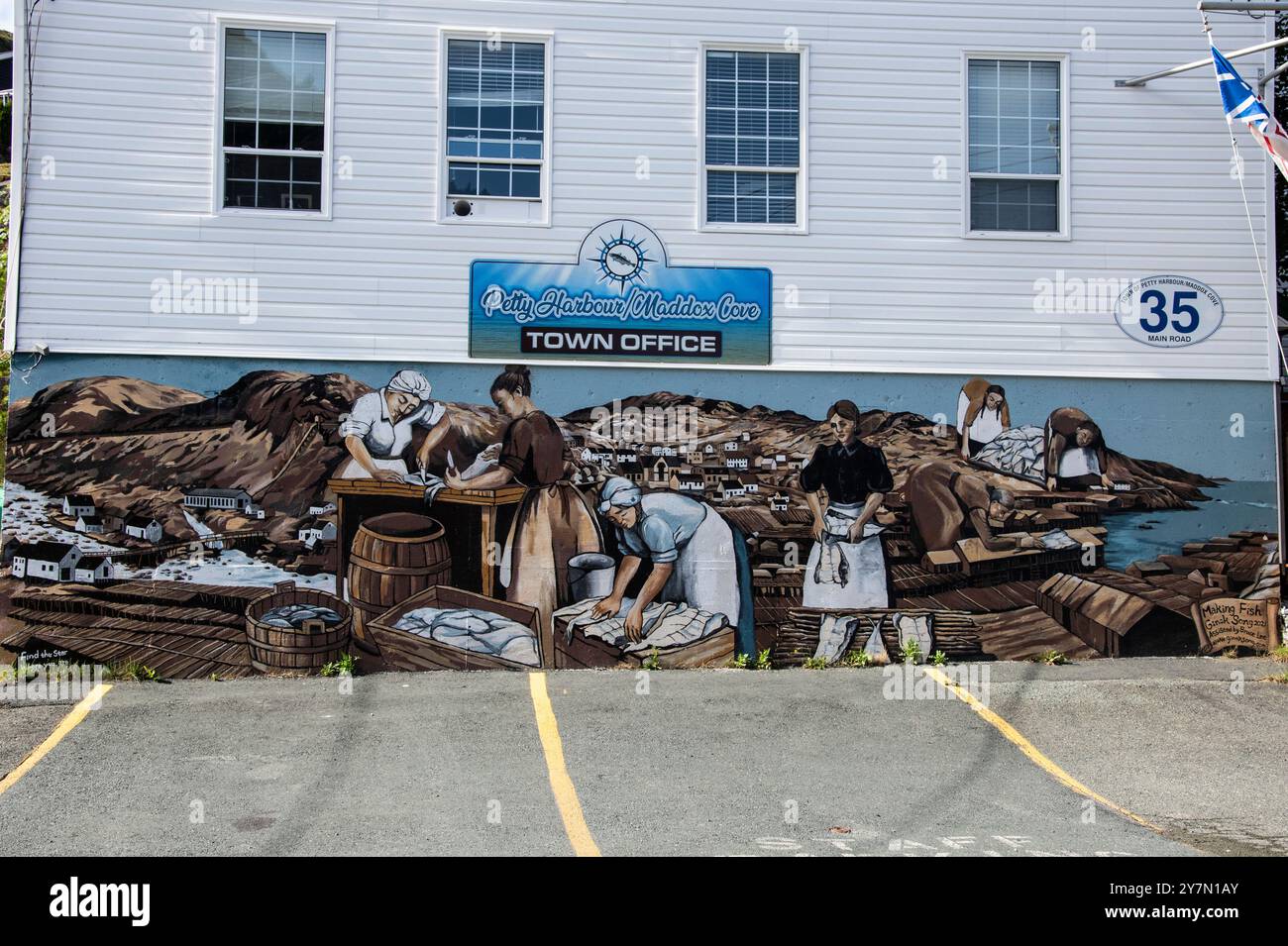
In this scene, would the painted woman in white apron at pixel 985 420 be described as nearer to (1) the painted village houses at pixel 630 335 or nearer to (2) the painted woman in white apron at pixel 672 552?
(1) the painted village houses at pixel 630 335

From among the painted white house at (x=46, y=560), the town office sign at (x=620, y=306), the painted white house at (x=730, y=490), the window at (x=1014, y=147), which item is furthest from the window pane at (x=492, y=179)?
the painted white house at (x=46, y=560)

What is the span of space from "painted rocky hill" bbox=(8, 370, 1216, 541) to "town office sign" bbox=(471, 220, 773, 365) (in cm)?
67

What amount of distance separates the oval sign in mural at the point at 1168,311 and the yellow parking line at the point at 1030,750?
3.94 meters

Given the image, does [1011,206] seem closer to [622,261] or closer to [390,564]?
[622,261]

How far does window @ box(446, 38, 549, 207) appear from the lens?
10.7 m

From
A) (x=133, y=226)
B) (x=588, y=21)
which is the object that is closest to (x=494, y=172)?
(x=588, y=21)

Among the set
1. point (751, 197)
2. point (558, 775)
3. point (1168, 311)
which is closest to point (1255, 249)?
point (1168, 311)

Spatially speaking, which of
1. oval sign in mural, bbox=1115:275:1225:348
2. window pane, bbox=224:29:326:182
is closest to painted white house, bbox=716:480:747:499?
oval sign in mural, bbox=1115:275:1225:348

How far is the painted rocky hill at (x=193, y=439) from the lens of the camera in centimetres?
1015

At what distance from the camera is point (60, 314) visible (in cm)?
1020

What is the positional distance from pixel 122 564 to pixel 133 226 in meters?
3.08

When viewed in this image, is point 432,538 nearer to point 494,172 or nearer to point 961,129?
point 494,172

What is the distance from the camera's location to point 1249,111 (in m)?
10.0

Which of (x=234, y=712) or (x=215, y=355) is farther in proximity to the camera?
(x=215, y=355)
